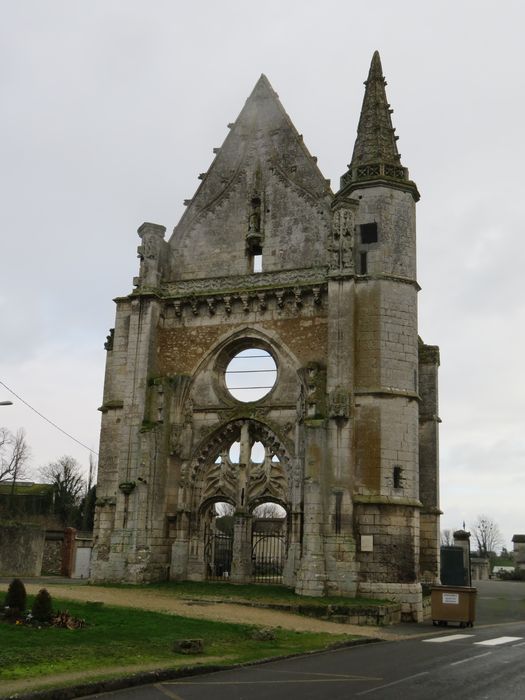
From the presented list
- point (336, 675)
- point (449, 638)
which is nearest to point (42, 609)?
point (336, 675)

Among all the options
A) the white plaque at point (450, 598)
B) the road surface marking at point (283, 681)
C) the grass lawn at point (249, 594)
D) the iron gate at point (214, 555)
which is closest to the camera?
the road surface marking at point (283, 681)

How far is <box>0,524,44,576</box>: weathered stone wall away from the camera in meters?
30.3

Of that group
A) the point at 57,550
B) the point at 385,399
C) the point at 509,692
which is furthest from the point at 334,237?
the point at 57,550

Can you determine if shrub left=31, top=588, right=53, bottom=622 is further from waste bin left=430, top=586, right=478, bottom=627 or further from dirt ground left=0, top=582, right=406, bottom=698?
waste bin left=430, top=586, right=478, bottom=627

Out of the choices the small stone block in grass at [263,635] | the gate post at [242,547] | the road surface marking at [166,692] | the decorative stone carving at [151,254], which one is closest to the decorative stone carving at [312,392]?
the gate post at [242,547]

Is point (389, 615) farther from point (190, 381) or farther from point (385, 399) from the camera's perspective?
point (190, 381)

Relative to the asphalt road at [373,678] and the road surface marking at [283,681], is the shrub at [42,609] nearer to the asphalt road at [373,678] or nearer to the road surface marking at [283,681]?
the asphalt road at [373,678]

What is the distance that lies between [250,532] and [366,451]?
4.43 m

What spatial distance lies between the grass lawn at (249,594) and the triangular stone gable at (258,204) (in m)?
9.73

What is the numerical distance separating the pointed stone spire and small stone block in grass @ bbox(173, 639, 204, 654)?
1569 cm

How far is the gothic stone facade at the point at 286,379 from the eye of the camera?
21.2 m

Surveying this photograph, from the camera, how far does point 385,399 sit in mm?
21766

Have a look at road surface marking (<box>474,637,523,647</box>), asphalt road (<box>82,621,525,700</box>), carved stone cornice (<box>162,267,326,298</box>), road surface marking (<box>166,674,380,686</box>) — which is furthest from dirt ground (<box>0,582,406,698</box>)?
carved stone cornice (<box>162,267,326,298</box>)

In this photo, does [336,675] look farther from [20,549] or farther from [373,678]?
[20,549]
